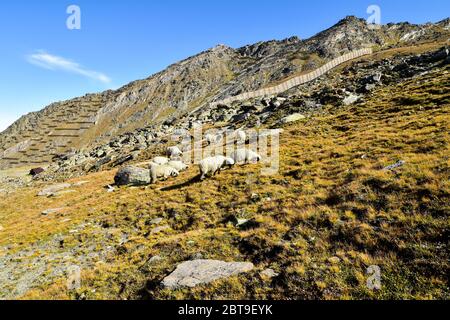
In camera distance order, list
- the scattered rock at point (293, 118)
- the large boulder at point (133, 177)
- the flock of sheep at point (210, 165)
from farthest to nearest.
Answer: the scattered rock at point (293, 118) < the large boulder at point (133, 177) < the flock of sheep at point (210, 165)

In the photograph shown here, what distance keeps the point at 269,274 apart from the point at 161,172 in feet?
76.7

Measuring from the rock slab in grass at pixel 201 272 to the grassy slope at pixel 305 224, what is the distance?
421mm

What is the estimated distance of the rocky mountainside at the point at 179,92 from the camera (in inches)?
5832

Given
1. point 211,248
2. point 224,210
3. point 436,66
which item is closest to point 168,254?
point 211,248

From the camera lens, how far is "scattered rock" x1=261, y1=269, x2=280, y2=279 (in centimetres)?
966

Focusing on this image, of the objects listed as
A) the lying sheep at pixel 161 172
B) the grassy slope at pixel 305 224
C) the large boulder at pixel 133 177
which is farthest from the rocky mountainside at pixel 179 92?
the grassy slope at pixel 305 224

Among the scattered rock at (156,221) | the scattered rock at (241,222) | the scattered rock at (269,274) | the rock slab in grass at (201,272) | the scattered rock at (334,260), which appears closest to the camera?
the scattered rock at (334,260)

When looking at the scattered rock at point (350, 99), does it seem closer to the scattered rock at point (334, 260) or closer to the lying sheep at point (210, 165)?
the lying sheep at point (210, 165)

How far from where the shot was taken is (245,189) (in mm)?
20516

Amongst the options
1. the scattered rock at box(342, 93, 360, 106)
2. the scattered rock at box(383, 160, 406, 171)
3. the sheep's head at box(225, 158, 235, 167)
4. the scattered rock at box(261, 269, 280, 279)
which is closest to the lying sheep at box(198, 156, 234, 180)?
the sheep's head at box(225, 158, 235, 167)

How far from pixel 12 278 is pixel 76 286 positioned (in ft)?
17.3

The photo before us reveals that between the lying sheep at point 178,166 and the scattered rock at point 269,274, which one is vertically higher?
the lying sheep at point 178,166

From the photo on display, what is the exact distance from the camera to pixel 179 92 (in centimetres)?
17900
